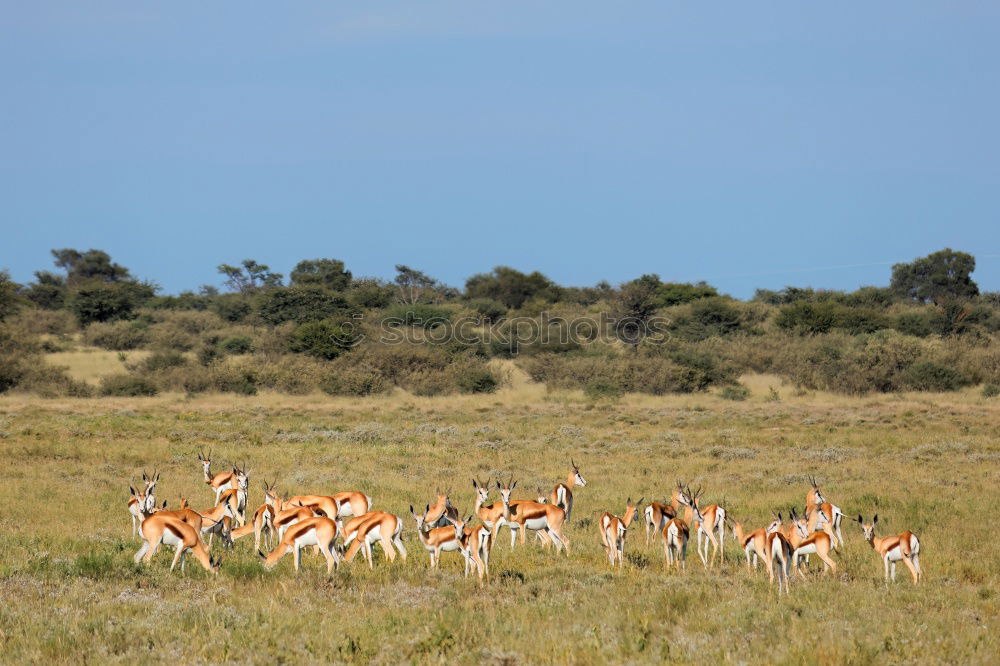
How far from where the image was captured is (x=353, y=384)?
151 feet

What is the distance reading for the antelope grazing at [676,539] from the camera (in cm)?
1220

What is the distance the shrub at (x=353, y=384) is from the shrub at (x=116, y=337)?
789 inches

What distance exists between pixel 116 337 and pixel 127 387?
62.7 ft

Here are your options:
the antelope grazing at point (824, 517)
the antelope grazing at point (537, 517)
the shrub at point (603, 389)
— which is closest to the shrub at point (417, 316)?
the shrub at point (603, 389)

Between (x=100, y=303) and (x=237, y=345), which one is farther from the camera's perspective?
(x=100, y=303)

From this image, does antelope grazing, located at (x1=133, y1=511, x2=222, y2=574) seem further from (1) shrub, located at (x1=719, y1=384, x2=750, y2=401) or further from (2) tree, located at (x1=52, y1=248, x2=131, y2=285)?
(2) tree, located at (x1=52, y1=248, x2=131, y2=285)

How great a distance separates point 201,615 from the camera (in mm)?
9430

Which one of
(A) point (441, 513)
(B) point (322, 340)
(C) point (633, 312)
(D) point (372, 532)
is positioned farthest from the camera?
(C) point (633, 312)

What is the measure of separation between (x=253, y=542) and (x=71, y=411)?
2294 centimetres

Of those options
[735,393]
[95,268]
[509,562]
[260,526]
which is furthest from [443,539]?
[95,268]

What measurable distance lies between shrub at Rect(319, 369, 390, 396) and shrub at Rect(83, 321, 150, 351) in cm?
2005

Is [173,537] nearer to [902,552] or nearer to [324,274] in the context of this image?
[902,552]

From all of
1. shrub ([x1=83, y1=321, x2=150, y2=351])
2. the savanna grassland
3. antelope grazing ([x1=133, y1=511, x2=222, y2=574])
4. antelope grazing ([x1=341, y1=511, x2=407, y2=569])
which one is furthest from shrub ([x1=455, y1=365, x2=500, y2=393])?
antelope grazing ([x1=133, y1=511, x2=222, y2=574])

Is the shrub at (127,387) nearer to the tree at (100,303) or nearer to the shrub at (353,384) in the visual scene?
the shrub at (353,384)
